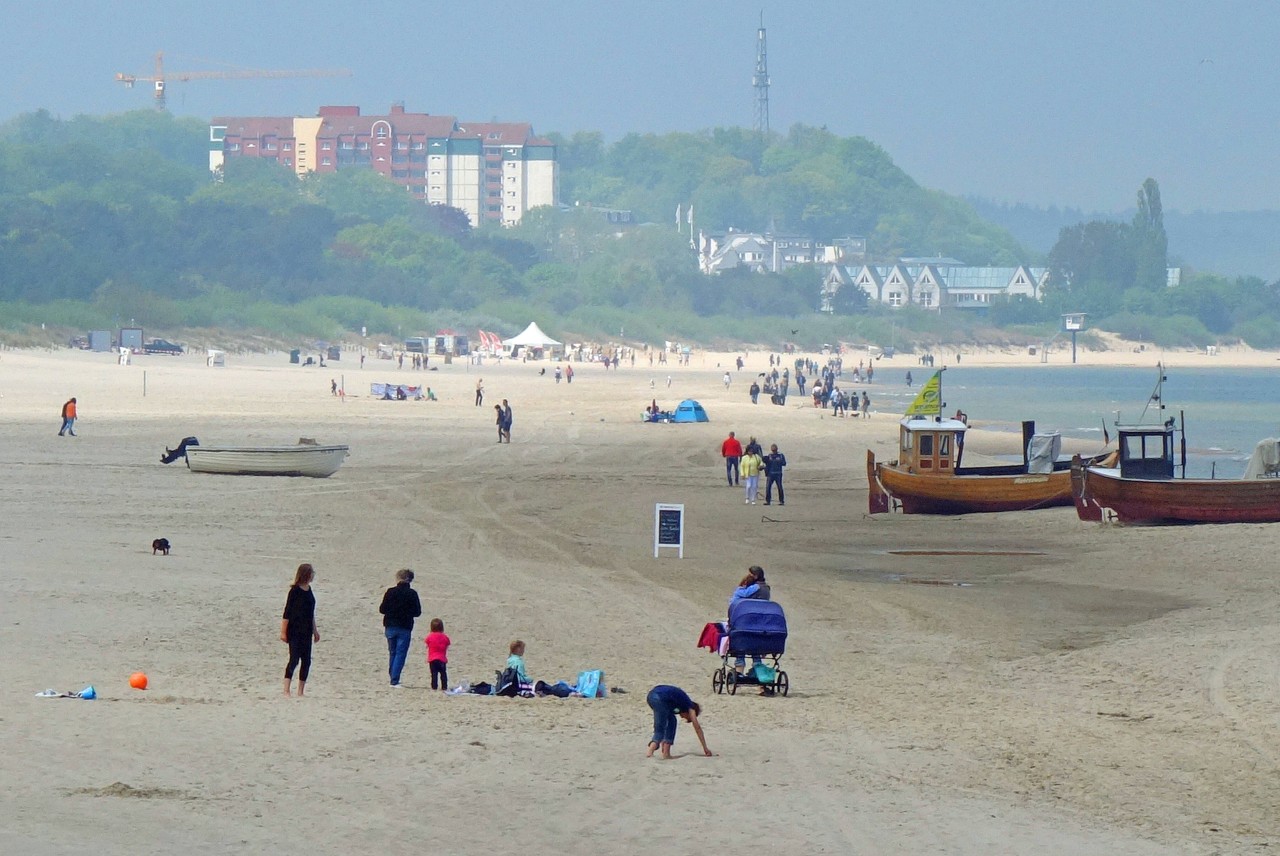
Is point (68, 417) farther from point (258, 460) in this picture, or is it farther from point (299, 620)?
point (299, 620)

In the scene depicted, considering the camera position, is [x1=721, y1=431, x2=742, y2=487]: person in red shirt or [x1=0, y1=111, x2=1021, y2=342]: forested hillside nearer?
[x1=721, y1=431, x2=742, y2=487]: person in red shirt

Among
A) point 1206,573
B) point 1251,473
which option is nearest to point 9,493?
point 1206,573

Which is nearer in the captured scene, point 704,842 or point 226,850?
point 226,850

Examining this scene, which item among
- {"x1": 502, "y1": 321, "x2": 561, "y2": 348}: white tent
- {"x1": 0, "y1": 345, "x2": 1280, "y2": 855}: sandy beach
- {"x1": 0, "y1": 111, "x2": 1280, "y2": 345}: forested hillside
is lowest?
{"x1": 0, "y1": 345, "x2": 1280, "y2": 855}: sandy beach

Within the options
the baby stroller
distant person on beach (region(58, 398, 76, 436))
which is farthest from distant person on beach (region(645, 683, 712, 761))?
distant person on beach (region(58, 398, 76, 436))

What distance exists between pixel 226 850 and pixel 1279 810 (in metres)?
6.59

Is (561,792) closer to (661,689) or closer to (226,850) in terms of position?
(661,689)

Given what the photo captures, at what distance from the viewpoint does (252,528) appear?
25.1 metres

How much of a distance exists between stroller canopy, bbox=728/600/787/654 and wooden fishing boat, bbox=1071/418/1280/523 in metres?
14.3

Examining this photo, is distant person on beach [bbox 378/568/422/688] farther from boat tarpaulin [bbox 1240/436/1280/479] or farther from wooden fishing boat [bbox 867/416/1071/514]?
boat tarpaulin [bbox 1240/436/1280/479]

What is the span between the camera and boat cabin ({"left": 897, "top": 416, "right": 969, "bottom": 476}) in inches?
1209

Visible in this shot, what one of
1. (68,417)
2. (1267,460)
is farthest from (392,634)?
(68,417)

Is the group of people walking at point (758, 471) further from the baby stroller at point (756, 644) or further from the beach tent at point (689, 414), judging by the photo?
the beach tent at point (689, 414)

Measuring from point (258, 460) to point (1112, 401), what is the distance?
6662 cm
